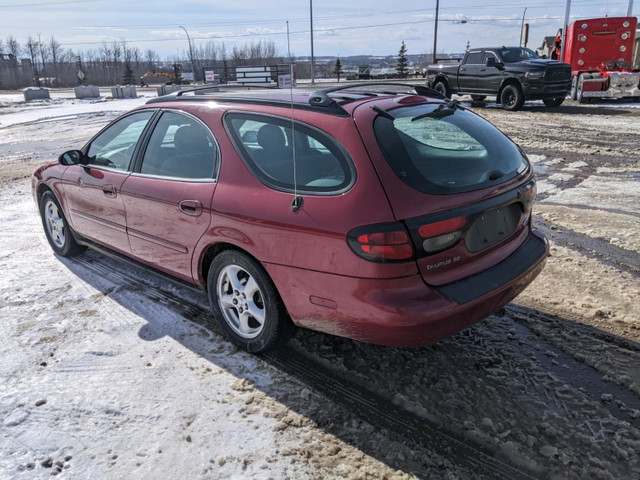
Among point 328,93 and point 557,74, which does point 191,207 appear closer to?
point 328,93

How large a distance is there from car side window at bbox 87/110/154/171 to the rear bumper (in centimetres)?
192

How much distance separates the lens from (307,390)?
9.53ft

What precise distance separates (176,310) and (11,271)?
2.05 m

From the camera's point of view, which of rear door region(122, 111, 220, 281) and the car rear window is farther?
rear door region(122, 111, 220, 281)

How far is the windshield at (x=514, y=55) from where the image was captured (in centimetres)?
1638

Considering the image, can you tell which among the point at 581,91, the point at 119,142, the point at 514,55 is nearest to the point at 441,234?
the point at 119,142

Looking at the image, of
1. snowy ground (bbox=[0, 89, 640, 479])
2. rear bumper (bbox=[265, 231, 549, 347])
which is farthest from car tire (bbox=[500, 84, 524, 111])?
rear bumper (bbox=[265, 231, 549, 347])

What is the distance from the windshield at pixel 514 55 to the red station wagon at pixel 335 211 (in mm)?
14642

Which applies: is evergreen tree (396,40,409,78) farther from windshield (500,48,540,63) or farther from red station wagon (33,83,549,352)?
red station wagon (33,83,549,352)

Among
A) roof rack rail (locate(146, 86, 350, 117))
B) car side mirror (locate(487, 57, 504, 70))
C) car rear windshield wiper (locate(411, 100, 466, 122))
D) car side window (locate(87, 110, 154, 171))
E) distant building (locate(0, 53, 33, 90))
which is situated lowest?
car side window (locate(87, 110, 154, 171))

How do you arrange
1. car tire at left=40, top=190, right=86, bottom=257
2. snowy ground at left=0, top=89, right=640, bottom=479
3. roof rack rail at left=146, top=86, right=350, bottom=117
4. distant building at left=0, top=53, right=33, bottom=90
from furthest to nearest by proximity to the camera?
distant building at left=0, top=53, right=33, bottom=90
car tire at left=40, top=190, right=86, bottom=257
roof rack rail at left=146, top=86, right=350, bottom=117
snowy ground at left=0, top=89, right=640, bottom=479

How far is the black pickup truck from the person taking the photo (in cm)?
1556

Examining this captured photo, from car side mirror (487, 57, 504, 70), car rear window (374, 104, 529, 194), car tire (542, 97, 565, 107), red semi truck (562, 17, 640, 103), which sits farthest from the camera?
red semi truck (562, 17, 640, 103)

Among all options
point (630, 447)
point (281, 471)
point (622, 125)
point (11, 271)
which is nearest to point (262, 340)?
point (281, 471)
